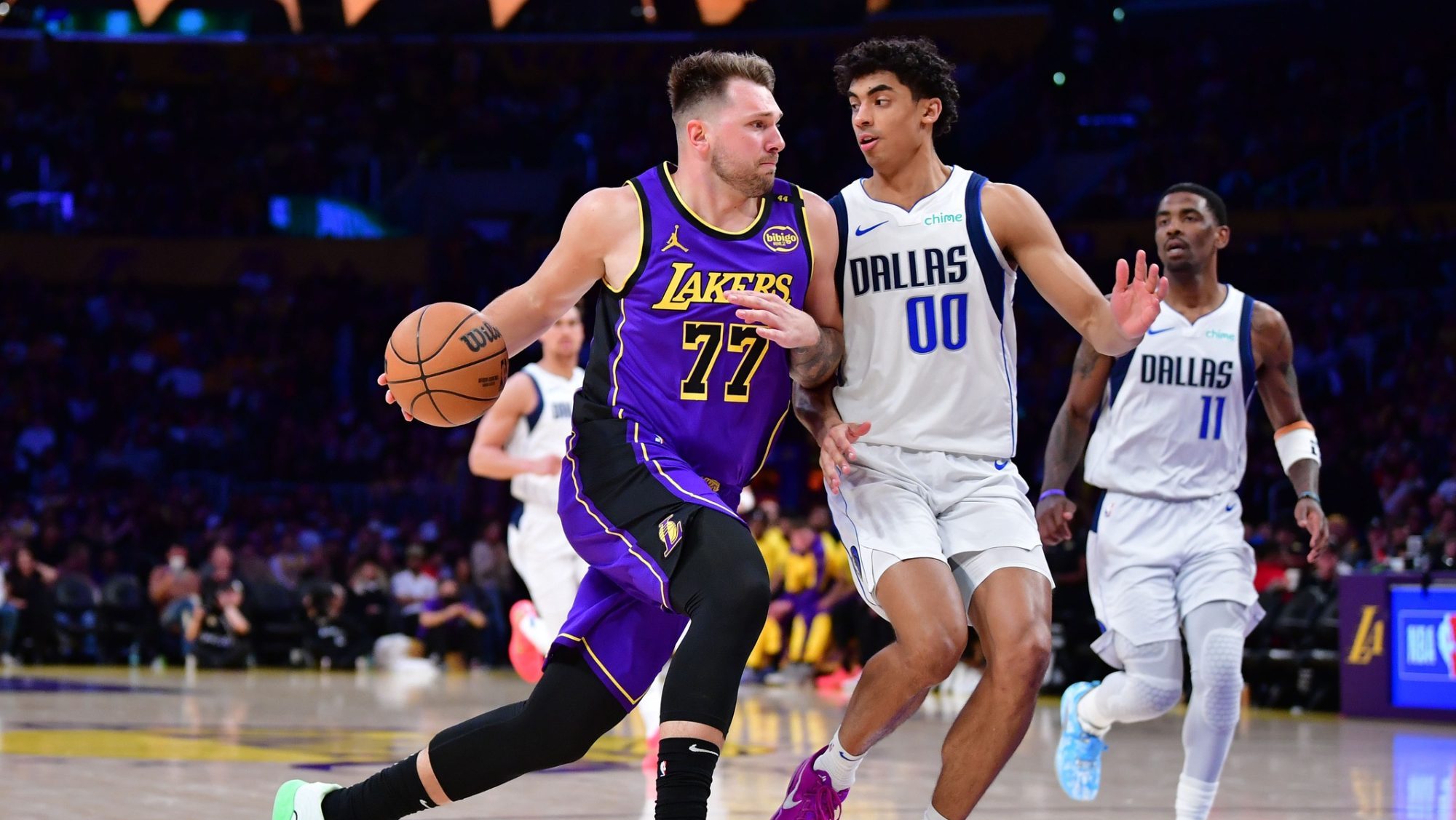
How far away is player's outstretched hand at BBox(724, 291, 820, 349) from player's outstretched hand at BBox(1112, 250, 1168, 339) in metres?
0.95

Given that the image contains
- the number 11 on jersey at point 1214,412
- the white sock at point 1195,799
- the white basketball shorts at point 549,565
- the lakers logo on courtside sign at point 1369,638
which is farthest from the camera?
the lakers logo on courtside sign at point 1369,638

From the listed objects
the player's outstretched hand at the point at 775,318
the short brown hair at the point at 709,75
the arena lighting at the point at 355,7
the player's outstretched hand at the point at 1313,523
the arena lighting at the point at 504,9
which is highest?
the arena lighting at the point at 504,9

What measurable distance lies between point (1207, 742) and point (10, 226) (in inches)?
936

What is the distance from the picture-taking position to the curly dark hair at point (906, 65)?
521 cm

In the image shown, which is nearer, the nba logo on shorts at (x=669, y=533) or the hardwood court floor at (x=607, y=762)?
the nba logo on shorts at (x=669, y=533)

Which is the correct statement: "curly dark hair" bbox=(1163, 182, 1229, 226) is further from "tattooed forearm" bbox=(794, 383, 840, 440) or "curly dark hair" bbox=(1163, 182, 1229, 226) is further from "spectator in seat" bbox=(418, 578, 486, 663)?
"spectator in seat" bbox=(418, 578, 486, 663)

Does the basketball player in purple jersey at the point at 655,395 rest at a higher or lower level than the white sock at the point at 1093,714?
higher

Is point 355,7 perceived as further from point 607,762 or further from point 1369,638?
point 607,762

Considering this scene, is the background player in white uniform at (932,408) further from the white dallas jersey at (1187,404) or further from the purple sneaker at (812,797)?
the white dallas jersey at (1187,404)

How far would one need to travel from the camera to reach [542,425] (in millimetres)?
9117

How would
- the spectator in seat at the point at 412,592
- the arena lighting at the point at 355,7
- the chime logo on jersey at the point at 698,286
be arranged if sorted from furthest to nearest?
1. the arena lighting at the point at 355,7
2. the spectator in seat at the point at 412,592
3. the chime logo on jersey at the point at 698,286

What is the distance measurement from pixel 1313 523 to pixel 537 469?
385 cm

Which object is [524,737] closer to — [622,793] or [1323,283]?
[622,793]

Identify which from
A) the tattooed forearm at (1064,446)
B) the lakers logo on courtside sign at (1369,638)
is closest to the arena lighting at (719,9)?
the lakers logo on courtside sign at (1369,638)
